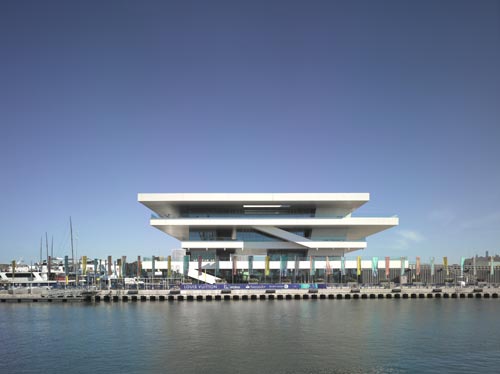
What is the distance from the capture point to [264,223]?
75.4m

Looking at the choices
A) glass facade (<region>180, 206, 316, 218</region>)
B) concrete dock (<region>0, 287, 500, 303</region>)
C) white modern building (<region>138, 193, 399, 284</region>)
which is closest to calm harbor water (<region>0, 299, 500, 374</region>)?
concrete dock (<region>0, 287, 500, 303</region>)

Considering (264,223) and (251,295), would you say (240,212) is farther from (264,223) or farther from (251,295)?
(251,295)

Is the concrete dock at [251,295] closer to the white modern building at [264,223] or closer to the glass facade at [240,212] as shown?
the white modern building at [264,223]

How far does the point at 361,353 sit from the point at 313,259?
44231mm

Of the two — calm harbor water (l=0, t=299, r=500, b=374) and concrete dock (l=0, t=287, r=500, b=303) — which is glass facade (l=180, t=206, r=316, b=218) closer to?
concrete dock (l=0, t=287, r=500, b=303)

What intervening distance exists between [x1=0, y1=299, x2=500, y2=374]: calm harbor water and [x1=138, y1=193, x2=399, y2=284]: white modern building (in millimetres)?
21606

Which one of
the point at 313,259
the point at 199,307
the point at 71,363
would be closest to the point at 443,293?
the point at 313,259

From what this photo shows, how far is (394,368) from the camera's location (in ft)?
91.5

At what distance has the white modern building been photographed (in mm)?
74688

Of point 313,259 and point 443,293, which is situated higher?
point 313,259

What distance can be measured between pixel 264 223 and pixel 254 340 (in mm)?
40980

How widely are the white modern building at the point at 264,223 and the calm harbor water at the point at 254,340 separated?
2161cm

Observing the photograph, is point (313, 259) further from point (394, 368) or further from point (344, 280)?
point (394, 368)

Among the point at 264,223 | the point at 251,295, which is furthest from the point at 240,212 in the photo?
the point at 251,295
